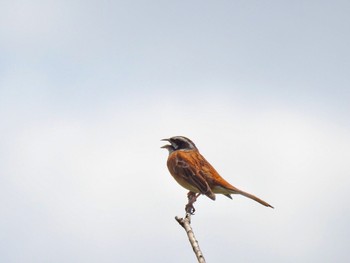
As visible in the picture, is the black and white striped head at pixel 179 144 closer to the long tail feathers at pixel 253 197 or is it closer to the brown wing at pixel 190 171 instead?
the brown wing at pixel 190 171

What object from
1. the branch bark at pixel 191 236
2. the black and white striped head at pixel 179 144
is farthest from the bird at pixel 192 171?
the branch bark at pixel 191 236

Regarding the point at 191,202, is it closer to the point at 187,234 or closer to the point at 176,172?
the point at 176,172

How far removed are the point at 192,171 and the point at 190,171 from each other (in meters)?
0.08

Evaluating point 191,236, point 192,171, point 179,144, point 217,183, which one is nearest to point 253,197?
point 217,183

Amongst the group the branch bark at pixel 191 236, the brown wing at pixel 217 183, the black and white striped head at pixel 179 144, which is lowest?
the branch bark at pixel 191 236

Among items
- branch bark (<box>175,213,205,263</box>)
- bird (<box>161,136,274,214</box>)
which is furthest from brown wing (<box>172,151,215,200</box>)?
branch bark (<box>175,213,205,263</box>)

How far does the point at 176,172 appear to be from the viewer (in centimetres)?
1176

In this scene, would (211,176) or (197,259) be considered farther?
(211,176)

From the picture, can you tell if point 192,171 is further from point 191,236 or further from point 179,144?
point 191,236

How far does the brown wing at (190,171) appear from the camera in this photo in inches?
442

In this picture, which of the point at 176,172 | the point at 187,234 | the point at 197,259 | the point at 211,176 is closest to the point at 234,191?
the point at 211,176

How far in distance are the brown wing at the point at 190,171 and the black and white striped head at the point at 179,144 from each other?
0.13 m

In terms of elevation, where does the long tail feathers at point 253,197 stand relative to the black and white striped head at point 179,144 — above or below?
below

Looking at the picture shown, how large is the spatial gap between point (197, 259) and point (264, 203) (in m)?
5.10
